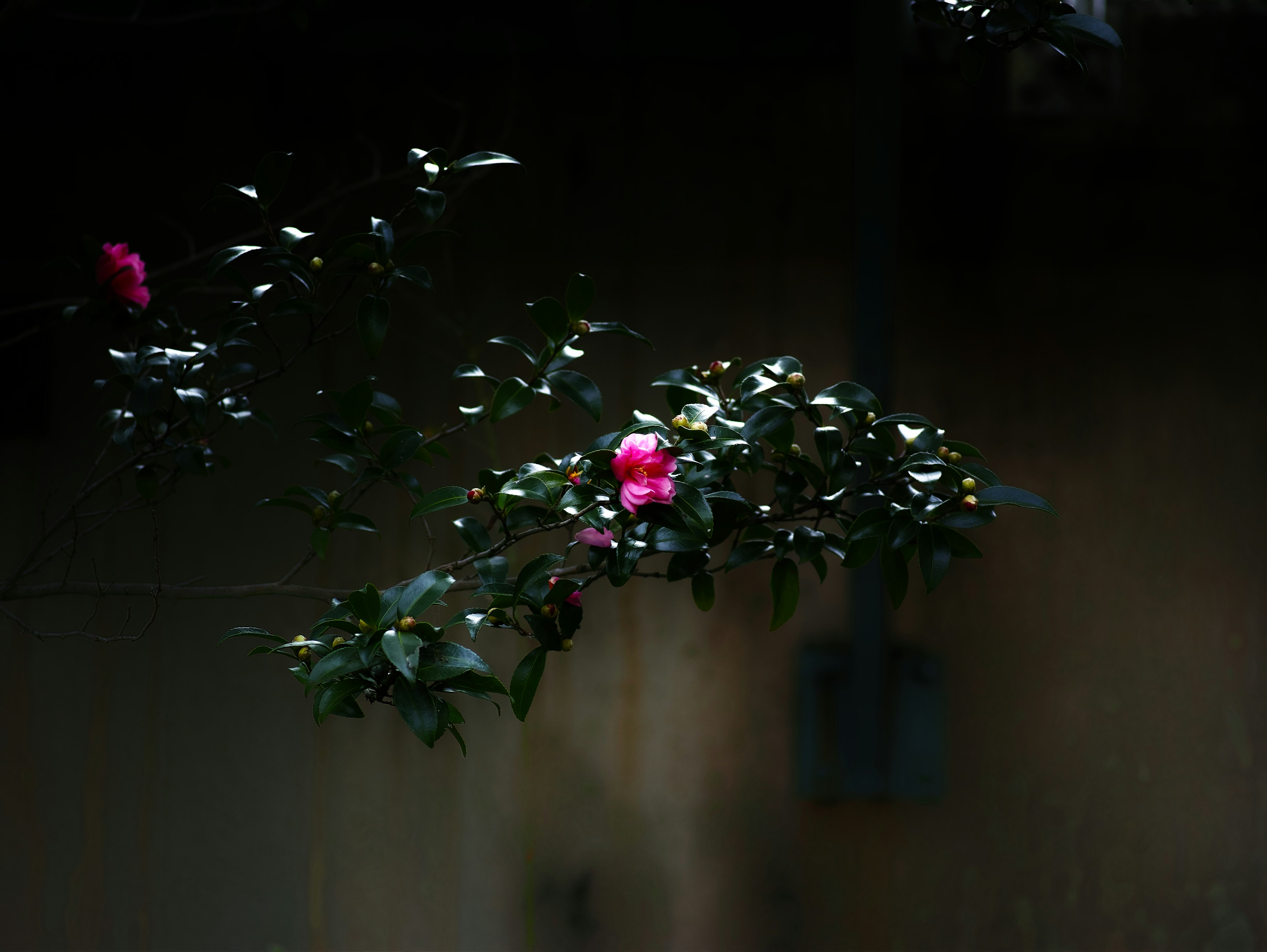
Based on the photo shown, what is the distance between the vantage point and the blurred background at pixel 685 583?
5.96 feet

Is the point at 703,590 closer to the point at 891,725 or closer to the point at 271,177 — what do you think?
the point at 271,177

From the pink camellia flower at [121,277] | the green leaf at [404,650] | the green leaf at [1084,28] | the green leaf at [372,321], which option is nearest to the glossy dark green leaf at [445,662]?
the green leaf at [404,650]

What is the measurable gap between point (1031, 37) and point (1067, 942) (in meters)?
1.76

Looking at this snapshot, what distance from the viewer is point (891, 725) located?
1810 mm

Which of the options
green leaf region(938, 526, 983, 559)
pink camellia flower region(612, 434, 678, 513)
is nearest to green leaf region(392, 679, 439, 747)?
pink camellia flower region(612, 434, 678, 513)

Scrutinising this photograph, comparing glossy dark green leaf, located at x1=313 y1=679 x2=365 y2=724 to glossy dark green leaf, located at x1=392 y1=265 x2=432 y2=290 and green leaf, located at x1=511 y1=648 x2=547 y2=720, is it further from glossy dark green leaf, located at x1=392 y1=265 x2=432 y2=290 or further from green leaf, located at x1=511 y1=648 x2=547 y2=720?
glossy dark green leaf, located at x1=392 y1=265 x2=432 y2=290

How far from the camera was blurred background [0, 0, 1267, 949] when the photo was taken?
5.96 ft

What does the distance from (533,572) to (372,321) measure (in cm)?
41

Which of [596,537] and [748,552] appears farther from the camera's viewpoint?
[748,552]

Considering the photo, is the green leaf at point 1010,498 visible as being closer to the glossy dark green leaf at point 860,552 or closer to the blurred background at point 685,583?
the glossy dark green leaf at point 860,552

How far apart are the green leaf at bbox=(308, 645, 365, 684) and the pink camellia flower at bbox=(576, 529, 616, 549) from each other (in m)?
0.27

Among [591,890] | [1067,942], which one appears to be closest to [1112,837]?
[1067,942]

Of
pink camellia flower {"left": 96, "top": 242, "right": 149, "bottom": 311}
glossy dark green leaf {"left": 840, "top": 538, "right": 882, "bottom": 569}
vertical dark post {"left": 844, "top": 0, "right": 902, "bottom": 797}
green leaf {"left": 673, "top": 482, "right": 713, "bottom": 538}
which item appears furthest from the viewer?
vertical dark post {"left": 844, "top": 0, "right": 902, "bottom": 797}

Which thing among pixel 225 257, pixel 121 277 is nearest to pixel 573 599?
pixel 225 257
